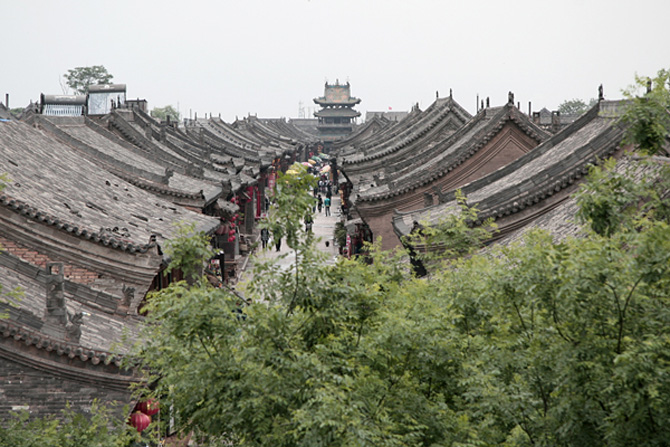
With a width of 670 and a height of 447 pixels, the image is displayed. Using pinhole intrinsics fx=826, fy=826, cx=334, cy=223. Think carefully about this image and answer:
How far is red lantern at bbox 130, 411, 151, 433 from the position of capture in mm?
14211

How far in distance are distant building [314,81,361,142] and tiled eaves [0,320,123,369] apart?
116195 mm

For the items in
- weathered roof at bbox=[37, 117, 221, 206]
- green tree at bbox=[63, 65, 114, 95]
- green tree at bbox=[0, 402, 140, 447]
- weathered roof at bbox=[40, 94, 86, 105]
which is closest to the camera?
green tree at bbox=[0, 402, 140, 447]

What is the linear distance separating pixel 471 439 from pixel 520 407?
0.57 m

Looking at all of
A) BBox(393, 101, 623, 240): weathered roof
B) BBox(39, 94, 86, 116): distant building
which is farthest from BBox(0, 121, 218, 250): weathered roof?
BBox(39, 94, 86, 116): distant building

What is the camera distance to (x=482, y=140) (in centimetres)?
2920

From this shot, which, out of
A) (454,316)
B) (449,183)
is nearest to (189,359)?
(454,316)

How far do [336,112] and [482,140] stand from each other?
101960 millimetres

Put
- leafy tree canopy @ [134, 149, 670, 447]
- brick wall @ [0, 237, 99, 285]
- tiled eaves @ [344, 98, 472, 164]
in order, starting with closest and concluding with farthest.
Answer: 1. leafy tree canopy @ [134, 149, 670, 447]
2. brick wall @ [0, 237, 99, 285]
3. tiled eaves @ [344, 98, 472, 164]

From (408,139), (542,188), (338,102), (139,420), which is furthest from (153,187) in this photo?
(338,102)

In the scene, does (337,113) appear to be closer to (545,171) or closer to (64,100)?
(64,100)

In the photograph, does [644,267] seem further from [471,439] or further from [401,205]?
[401,205]

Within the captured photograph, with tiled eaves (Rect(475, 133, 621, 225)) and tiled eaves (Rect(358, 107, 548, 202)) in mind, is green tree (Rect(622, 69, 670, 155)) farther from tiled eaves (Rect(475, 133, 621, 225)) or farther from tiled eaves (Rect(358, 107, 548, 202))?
tiled eaves (Rect(358, 107, 548, 202))

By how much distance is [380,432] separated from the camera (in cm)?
746

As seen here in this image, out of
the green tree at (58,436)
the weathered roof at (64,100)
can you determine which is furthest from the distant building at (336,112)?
the green tree at (58,436)
